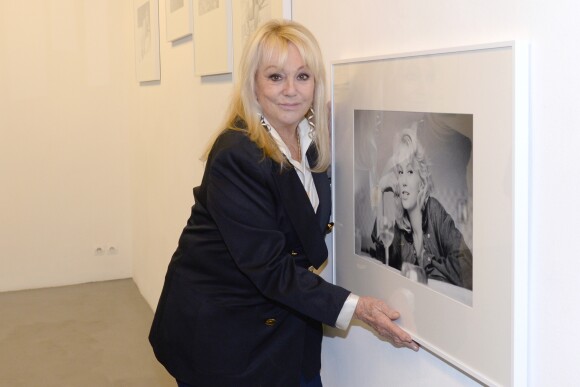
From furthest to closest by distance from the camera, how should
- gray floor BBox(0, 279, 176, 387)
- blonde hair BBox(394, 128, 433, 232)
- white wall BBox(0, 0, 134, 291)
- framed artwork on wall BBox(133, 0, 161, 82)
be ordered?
1. white wall BBox(0, 0, 134, 291)
2. framed artwork on wall BBox(133, 0, 161, 82)
3. gray floor BBox(0, 279, 176, 387)
4. blonde hair BBox(394, 128, 433, 232)

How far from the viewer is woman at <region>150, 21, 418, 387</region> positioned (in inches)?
75.4

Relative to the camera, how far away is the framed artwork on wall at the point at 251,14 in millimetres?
2517

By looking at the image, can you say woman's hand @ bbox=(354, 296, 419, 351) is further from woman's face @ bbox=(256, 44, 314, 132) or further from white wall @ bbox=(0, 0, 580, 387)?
woman's face @ bbox=(256, 44, 314, 132)

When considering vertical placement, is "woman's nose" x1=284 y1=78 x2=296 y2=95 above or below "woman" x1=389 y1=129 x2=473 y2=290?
above

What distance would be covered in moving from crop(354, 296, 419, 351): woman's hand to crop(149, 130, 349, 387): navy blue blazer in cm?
7

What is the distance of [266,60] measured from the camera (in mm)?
1962

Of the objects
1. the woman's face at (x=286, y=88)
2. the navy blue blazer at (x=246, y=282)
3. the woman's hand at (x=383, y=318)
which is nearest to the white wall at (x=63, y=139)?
the navy blue blazer at (x=246, y=282)

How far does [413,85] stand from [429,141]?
14cm

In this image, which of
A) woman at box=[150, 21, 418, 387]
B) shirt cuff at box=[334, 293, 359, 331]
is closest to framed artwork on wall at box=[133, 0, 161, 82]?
woman at box=[150, 21, 418, 387]

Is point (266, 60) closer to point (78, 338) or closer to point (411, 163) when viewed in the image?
point (411, 163)

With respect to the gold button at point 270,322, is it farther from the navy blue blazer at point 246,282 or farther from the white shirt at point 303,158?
the white shirt at point 303,158

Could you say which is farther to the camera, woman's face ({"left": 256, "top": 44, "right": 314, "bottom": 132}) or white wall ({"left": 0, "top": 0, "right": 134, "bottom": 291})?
white wall ({"left": 0, "top": 0, "right": 134, "bottom": 291})

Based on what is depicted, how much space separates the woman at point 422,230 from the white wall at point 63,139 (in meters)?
4.57

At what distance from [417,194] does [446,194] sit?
13 centimetres
